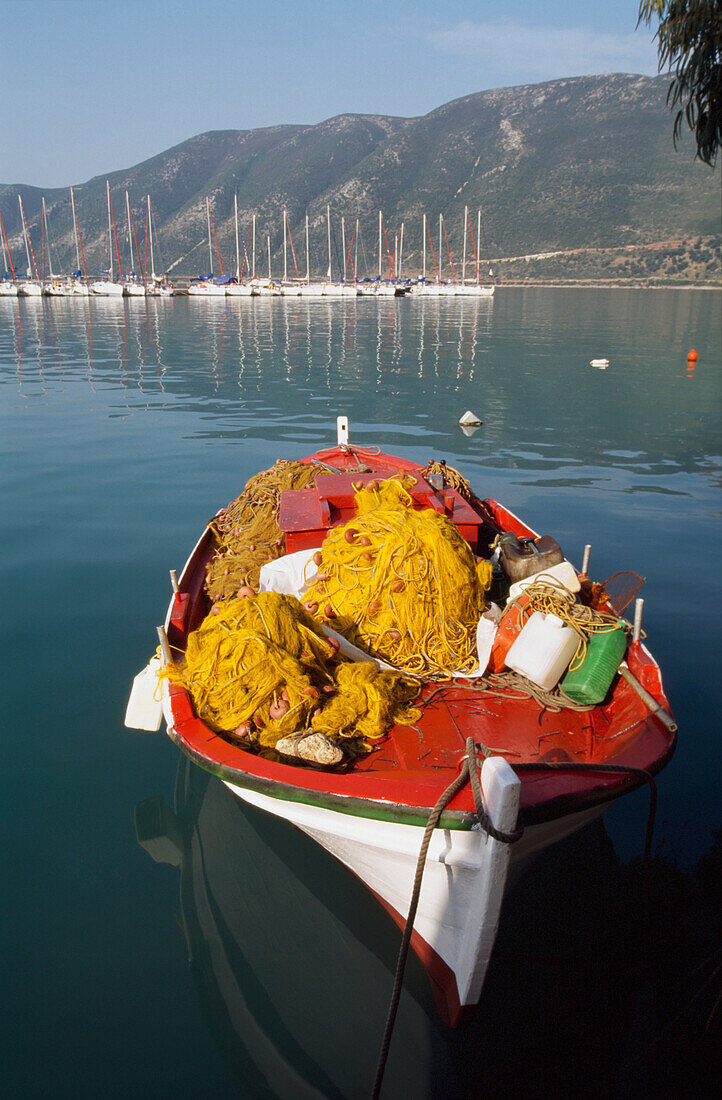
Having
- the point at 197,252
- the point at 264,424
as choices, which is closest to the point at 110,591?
the point at 264,424

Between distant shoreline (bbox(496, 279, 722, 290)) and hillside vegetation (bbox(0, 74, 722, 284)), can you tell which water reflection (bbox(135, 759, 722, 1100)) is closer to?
distant shoreline (bbox(496, 279, 722, 290))

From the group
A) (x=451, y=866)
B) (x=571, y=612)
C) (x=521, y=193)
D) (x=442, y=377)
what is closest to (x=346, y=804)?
Result: (x=451, y=866)

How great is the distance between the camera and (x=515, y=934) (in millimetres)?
4402

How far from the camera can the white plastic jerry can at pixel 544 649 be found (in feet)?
15.3

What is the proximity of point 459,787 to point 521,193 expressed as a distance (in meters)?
161

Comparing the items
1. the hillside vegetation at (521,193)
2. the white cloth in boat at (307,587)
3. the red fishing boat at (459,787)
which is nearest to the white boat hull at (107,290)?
the hillside vegetation at (521,193)

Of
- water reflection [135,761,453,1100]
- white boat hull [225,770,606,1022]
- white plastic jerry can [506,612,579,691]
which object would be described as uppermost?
white plastic jerry can [506,612,579,691]

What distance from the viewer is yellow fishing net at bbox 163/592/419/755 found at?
14.0 ft

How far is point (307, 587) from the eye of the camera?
Result: 5684 mm

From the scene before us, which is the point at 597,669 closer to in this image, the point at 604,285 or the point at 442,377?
the point at 442,377

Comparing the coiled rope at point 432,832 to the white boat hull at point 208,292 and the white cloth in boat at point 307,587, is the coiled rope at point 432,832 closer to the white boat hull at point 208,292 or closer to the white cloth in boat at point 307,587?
the white cloth in boat at point 307,587

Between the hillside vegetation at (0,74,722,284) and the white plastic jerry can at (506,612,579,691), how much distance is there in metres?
120

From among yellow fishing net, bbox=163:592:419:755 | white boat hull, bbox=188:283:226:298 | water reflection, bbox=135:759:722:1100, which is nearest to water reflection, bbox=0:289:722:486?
water reflection, bbox=135:759:722:1100

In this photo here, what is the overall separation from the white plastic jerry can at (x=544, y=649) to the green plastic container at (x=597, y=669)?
10cm
